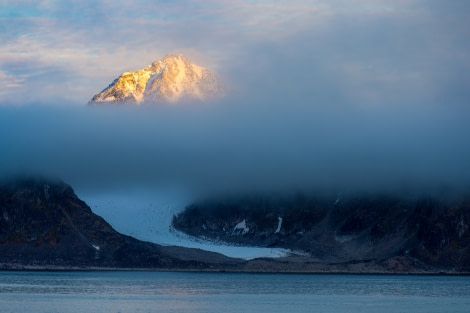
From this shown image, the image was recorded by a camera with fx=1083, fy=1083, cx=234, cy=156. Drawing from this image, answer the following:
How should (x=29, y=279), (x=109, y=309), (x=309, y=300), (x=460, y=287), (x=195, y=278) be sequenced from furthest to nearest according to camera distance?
(x=195, y=278)
(x=29, y=279)
(x=460, y=287)
(x=309, y=300)
(x=109, y=309)

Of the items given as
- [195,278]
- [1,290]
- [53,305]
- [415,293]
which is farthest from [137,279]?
[53,305]

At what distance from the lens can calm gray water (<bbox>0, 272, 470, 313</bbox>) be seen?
405ft

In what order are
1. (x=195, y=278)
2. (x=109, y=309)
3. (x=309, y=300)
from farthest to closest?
(x=195, y=278), (x=309, y=300), (x=109, y=309)

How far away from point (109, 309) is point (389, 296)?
4558cm

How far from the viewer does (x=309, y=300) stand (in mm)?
139375

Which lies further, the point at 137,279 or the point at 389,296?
the point at 137,279

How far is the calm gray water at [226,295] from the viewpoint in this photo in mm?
123312

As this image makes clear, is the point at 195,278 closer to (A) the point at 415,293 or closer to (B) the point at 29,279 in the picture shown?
(B) the point at 29,279

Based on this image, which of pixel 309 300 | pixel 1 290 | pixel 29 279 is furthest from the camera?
pixel 29 279

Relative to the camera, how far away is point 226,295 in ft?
480

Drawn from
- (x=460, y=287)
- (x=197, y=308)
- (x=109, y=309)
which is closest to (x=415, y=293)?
(x=460, y=287)

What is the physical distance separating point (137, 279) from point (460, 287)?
56291 millimetres

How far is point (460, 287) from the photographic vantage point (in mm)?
173375

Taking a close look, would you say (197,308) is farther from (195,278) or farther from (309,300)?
(195,278)
